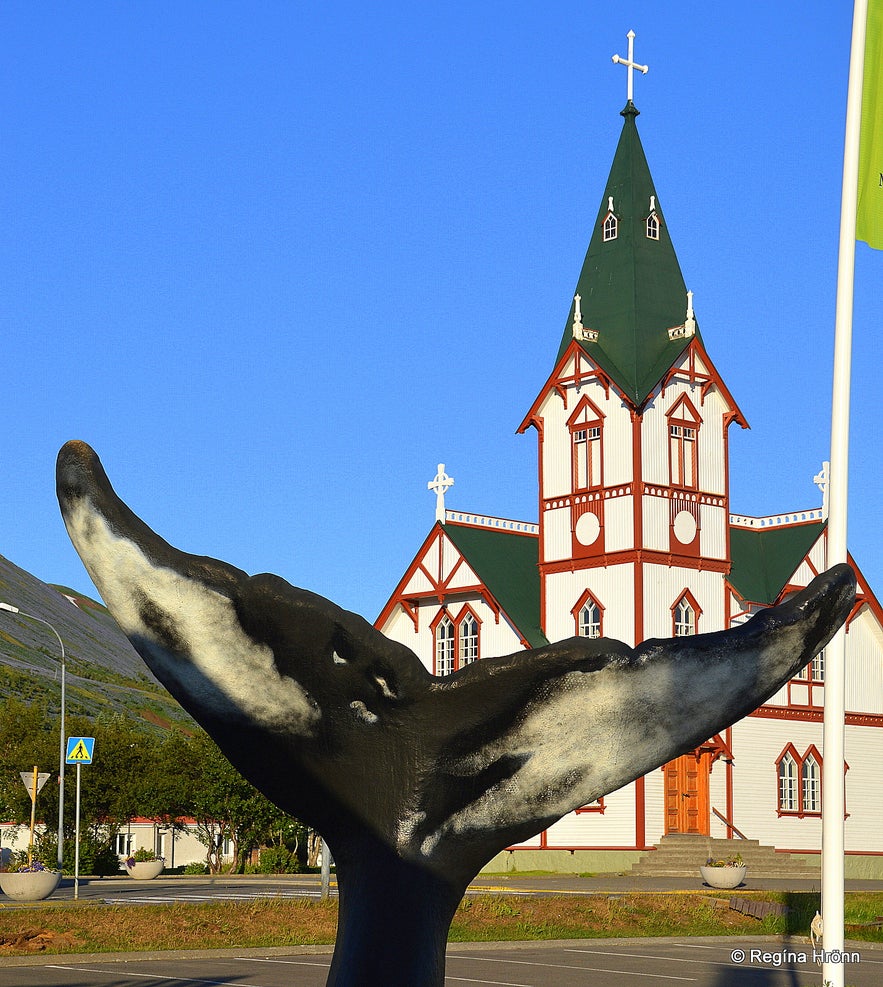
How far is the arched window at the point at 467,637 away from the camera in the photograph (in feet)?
143

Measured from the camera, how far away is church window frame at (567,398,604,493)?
1657 inches

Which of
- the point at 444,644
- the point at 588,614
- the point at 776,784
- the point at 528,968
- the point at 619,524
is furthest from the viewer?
the point at 444,644

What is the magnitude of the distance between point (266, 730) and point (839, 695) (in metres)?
8.87

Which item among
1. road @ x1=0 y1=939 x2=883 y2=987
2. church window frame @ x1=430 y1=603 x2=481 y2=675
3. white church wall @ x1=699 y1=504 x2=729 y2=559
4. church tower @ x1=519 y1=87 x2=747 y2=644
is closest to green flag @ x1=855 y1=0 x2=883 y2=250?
road @ x1=0 y1=939 x2=883 y2=987

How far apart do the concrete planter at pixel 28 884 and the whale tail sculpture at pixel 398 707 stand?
79.9 feet

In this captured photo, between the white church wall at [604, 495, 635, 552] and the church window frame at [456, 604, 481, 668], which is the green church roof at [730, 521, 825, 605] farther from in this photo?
the church window frame at [456, 604, 481, 668]

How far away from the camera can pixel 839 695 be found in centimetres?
1179

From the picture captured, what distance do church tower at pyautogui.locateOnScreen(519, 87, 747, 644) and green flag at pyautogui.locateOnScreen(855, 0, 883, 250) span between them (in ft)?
93.5

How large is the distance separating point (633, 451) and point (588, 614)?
476 centimetres

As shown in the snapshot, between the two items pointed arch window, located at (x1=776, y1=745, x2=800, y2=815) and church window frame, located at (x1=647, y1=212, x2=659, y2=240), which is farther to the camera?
church window frame, located at (x1=647, y1=212, x2=659, y2=240)

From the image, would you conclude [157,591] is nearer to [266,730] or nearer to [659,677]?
[266,730]

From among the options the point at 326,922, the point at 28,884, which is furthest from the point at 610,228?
the point at 326,922

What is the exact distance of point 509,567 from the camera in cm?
4450

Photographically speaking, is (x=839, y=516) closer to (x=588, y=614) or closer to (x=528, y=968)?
(x=528, y=968)
